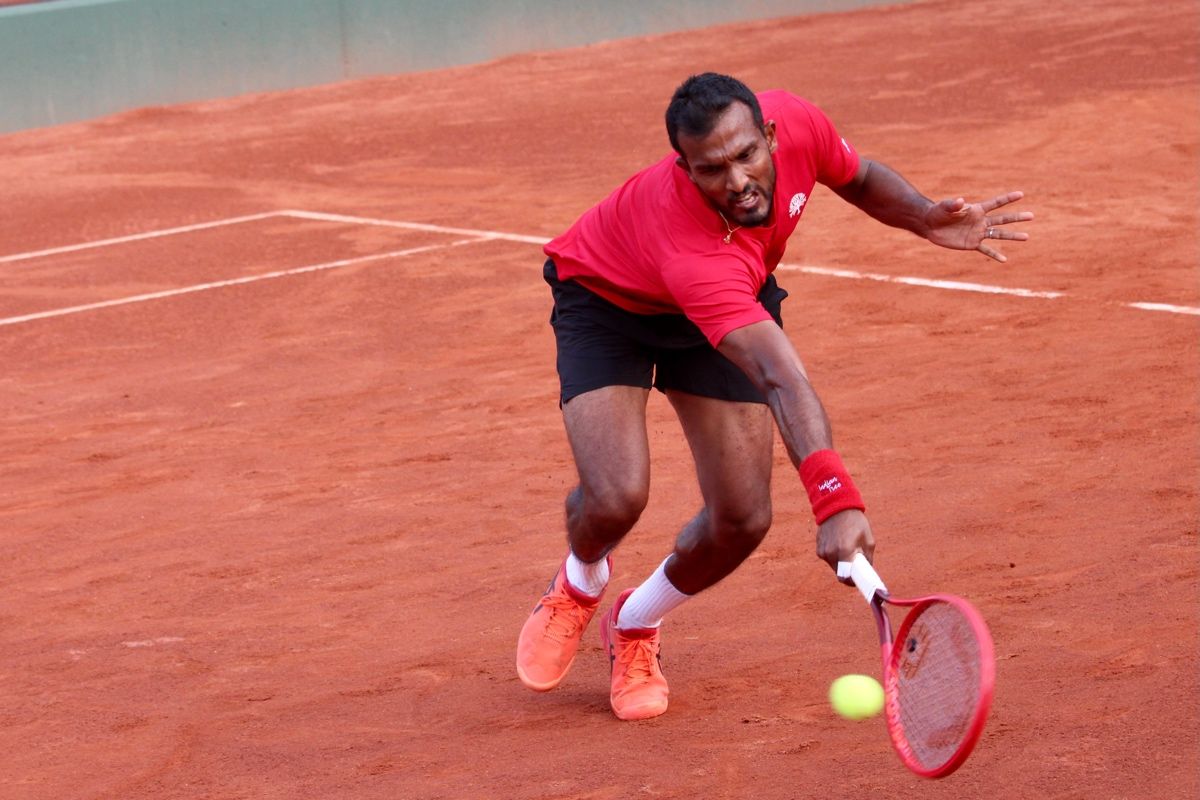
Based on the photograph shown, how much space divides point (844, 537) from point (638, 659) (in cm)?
141

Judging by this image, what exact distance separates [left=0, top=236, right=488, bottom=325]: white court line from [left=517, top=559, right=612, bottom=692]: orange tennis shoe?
6598mm

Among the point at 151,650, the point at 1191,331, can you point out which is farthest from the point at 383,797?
the point at 1191,331

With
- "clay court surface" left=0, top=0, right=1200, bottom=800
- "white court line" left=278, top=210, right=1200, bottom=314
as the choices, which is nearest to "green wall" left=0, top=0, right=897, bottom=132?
"clay court surface" left=0, top=0, right=1200, bottom=800

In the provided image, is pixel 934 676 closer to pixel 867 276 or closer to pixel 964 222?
pixel 964 222

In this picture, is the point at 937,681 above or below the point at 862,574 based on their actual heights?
below

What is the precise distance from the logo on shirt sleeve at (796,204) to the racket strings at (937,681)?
136 cm

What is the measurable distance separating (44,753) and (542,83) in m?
15.2

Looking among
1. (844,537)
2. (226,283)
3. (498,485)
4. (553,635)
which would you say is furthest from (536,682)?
(226,283)

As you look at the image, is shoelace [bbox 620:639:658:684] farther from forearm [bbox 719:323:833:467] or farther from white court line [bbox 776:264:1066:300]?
white court line [bbox 776:264:1066:300]

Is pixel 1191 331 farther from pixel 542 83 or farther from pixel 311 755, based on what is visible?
pixel 542 83

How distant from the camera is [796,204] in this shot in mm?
4844

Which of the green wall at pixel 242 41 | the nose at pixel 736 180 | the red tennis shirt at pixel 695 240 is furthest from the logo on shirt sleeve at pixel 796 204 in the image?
the green wall at pixel 242 41

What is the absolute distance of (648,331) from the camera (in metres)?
5.04

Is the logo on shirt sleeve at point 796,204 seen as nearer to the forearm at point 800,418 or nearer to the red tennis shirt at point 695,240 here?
the red tennis shirt at point 695,240
